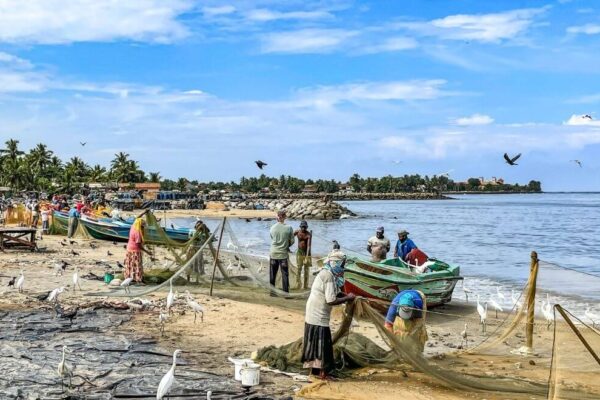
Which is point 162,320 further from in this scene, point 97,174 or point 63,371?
point 97,174

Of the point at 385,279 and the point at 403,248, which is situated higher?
the point at 403,248

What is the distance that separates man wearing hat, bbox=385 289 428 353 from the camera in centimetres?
765

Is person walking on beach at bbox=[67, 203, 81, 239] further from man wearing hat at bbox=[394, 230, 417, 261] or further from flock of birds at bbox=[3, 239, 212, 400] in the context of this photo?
man wearing hat at bbox=[394, 230, 417, 261]

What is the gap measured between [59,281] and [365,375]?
A: 32.7 feet

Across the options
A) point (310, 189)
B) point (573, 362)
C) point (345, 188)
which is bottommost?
point (573, 362)

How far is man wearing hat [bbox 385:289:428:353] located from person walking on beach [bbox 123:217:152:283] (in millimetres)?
7795

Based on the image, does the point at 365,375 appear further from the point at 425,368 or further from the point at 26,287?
the point at 26,287

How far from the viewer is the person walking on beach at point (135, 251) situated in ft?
46.0

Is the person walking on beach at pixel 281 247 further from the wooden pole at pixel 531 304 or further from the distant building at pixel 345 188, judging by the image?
the distant building at pixel 345 188

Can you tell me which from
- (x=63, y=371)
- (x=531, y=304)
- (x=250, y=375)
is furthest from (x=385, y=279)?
(x=63, y=371)

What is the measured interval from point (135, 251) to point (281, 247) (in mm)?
3503

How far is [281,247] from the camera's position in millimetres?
13164

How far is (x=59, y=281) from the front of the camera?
50.1 feet

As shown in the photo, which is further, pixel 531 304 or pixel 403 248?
pixel 403 248
